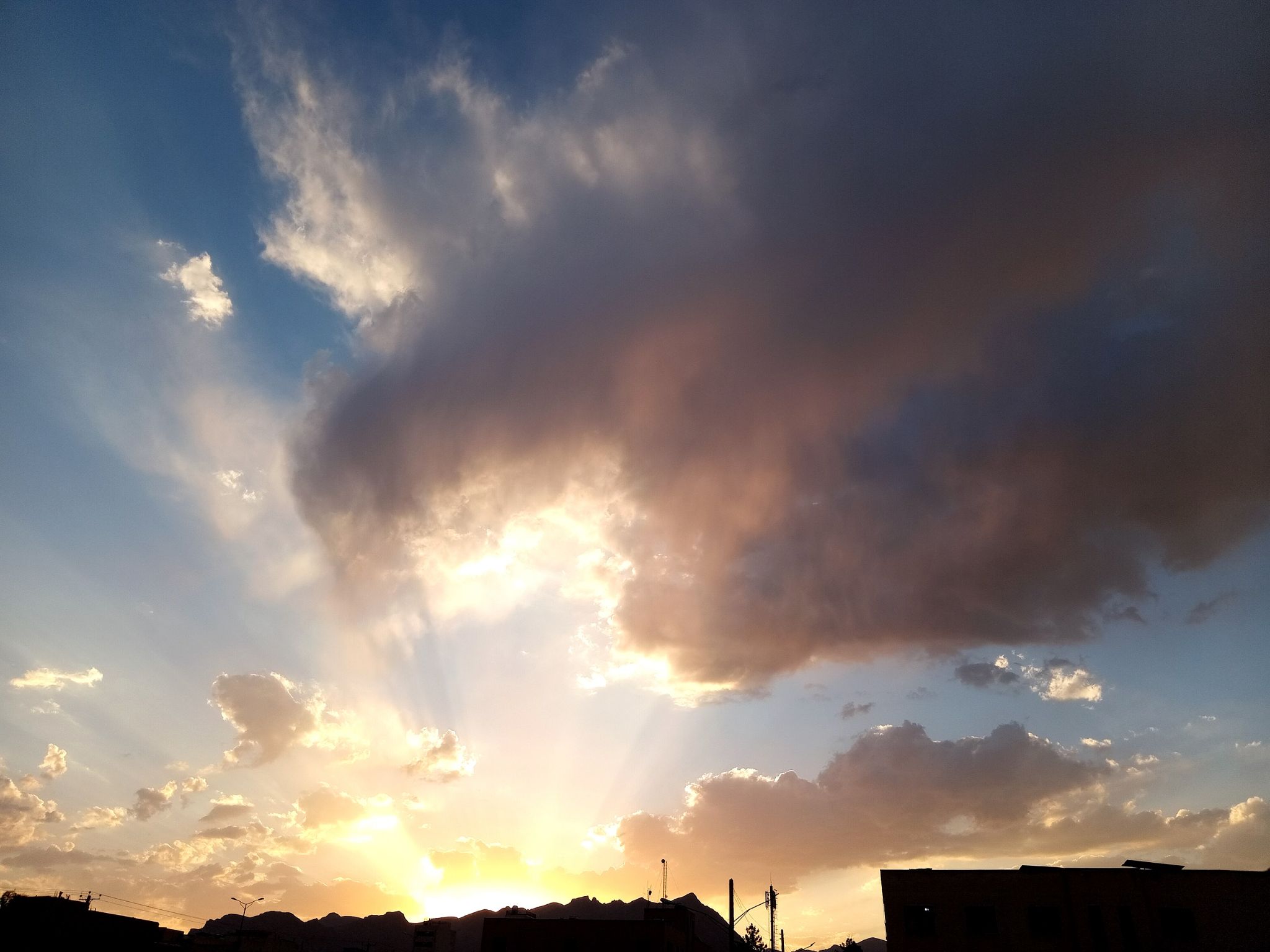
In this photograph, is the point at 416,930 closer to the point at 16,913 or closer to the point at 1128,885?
the point at 16,913

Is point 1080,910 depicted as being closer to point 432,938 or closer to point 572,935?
point 572,935

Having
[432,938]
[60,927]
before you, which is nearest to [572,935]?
[432,938]

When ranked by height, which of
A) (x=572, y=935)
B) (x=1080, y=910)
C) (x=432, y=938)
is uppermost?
(x=1080, y=910)

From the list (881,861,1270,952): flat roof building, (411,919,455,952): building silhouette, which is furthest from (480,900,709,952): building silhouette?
(881,861,1270,952): flat roof building

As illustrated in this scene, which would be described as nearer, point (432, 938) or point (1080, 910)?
point (1080, 910)

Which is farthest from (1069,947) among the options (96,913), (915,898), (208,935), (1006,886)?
(208,935)

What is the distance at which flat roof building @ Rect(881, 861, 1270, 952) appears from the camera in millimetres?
54031

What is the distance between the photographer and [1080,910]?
185ft

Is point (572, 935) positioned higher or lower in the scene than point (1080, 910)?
lower

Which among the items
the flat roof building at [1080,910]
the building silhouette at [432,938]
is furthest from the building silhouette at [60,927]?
the flat roof building at [1080,910]

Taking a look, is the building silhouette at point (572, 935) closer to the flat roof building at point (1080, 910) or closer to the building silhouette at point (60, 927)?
the flat roof building at point (1080, 910)

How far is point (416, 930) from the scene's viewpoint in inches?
3775

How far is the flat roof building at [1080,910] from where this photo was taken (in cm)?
5403

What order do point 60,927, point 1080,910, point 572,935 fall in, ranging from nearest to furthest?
point 1080,910 < point 60,927 < point 572,935
